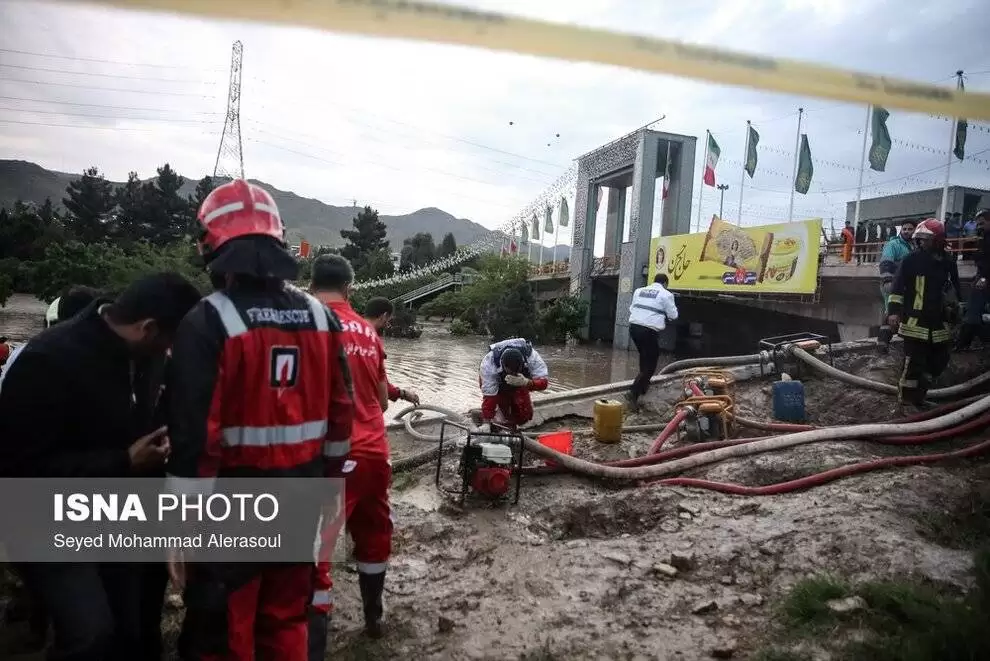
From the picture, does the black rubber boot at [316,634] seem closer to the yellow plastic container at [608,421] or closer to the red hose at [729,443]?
the red hose at [729,443]

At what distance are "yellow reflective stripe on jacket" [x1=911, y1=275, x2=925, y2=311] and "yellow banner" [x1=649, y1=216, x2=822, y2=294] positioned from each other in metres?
10.0

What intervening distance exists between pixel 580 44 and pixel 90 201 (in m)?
56.3

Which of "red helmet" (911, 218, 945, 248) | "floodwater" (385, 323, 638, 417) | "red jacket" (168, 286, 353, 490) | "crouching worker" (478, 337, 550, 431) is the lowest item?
"floodwater" (385, 323, 638, 417)

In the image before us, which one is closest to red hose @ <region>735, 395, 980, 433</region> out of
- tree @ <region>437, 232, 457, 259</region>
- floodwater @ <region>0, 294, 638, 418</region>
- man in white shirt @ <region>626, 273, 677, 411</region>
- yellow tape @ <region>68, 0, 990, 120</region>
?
man in white shirt @ <region>626, 273, 677, 411</region>

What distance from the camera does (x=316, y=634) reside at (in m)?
2.41

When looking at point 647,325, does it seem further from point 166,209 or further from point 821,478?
point 166,209

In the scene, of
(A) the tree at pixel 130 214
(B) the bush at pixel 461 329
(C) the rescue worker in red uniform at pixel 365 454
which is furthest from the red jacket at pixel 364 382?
(A) the tree at pixel 130 214

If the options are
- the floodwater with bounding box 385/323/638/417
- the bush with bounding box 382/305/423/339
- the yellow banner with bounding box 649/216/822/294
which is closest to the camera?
the floodwater with bounding box 385/323/638/417

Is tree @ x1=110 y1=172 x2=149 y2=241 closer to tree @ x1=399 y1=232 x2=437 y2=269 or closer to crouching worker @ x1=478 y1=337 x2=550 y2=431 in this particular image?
tree @ x1=399 y1=232 x2=437 y2=269

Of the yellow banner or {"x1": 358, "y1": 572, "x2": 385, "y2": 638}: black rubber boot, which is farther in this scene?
the yellow banner

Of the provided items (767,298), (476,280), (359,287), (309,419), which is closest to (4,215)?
(359,287)

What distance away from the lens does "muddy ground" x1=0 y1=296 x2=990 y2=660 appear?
271cm

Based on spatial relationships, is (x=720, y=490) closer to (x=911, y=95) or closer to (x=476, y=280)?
(x=911, y=95)

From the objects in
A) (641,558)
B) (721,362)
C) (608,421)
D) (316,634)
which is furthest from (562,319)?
(316,634)
